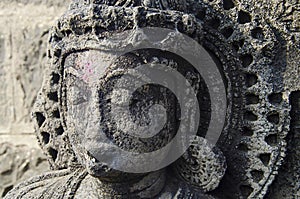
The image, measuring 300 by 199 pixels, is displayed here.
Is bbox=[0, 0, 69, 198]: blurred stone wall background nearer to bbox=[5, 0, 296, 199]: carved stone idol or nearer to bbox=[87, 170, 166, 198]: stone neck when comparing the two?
bbox=[5, 0, 296, 199]: carved stone idol

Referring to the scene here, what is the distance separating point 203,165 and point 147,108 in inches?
6.4

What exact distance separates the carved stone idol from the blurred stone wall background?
0.34 metres

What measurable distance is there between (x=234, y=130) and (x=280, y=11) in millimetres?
238

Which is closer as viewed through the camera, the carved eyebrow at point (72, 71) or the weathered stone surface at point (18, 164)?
the carved eyebrow at point (72, 71)

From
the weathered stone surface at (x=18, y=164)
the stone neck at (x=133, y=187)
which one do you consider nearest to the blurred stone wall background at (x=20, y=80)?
the weathered stone surface at (x=18, y=164)

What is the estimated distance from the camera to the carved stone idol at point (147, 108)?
1098 mm

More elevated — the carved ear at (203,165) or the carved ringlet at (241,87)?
the carved ringlet at (241,87)

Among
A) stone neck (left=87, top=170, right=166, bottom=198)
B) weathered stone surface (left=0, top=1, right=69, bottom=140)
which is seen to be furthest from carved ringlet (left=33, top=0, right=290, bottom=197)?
weathered stone surface (left=0, top=1, right=69, bottom=140)

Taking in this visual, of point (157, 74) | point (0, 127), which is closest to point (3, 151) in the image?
point (0, 127)

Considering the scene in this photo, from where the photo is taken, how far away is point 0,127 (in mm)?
1676

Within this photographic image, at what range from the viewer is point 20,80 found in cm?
165

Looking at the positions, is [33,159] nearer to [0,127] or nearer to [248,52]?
[0,127]

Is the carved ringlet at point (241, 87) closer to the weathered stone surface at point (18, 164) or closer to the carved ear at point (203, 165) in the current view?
the carved ear at point (203, 165)

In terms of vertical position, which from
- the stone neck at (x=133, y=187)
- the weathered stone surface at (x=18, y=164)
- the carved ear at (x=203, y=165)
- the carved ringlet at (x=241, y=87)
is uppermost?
the carved ringlet at (x=241, y=87)
